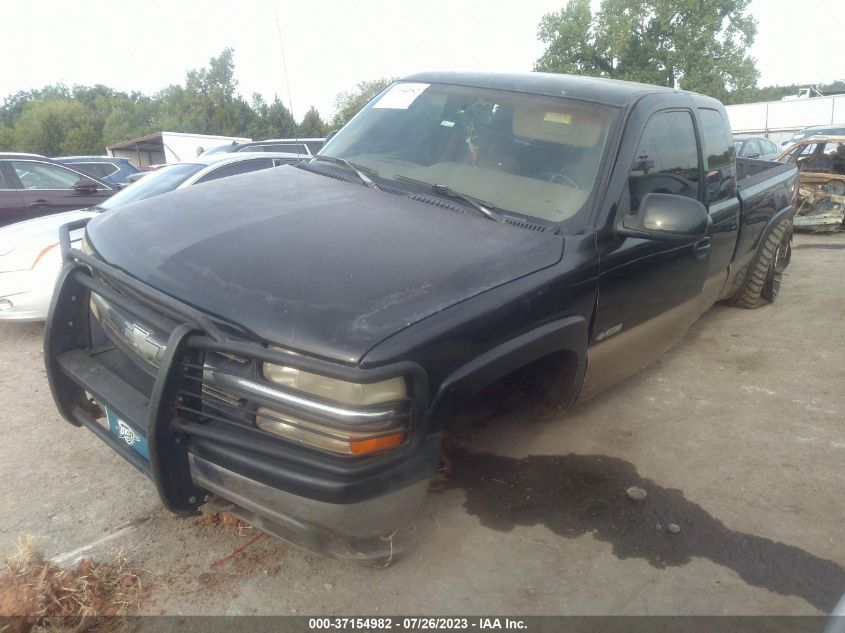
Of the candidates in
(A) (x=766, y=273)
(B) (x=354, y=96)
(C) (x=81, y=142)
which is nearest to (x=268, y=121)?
(B) (x=354, y=96)

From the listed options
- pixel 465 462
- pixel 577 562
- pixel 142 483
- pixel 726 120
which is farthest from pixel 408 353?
pixel 726 120

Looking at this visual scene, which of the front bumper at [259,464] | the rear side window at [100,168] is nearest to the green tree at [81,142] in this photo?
the rear side window at [100,168]

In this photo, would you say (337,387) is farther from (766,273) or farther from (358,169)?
(766,273)

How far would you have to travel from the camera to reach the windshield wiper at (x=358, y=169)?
3381 millimetres

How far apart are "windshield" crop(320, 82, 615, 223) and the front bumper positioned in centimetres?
140

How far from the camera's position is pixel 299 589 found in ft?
8.45

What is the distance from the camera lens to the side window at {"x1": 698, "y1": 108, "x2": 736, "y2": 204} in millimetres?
4152

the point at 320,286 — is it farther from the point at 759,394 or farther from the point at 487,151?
the point at 759,394

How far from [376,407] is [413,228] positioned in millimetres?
993

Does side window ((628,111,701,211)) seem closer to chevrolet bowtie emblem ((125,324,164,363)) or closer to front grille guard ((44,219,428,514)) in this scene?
front grille guard ((44,219,428,514))

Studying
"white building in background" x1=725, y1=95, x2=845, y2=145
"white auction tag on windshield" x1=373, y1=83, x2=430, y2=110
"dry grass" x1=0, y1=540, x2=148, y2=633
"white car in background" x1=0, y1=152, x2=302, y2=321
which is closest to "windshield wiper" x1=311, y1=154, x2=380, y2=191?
"white auction tag on windshield" x1=373, y1=83, x2=430, y2=110

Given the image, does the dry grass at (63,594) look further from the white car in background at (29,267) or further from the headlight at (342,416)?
the white car in background at (29,267)

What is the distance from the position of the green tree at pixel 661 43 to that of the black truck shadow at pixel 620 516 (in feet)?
159

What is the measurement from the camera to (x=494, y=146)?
333cm
